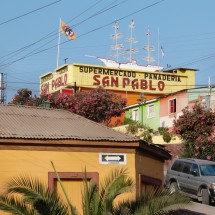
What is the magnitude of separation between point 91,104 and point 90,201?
103ft

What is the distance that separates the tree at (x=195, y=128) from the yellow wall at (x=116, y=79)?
25.0 m

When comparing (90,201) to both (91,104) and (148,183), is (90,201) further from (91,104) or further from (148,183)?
(91,104)

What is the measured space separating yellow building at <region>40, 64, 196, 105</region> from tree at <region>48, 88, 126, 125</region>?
13047mm

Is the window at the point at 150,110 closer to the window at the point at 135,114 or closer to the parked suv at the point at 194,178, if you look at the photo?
the window at the point at 135,114

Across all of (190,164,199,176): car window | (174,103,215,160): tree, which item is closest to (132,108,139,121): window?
(174,103,215,160): tree

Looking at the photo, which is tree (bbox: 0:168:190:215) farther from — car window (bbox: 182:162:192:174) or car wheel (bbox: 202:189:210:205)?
car window (bbox: 182:162:192:174)

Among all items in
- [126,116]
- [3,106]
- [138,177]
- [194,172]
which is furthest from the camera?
[126,116]

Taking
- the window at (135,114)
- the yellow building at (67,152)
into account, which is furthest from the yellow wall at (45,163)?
the window at (135,114)

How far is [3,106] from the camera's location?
1877 centimetres

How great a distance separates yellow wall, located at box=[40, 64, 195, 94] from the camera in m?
61.2

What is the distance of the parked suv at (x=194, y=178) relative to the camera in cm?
2580

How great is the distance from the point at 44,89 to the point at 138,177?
51080 mm

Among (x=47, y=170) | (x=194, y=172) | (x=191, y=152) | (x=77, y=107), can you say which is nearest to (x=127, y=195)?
(x=47, y=170)

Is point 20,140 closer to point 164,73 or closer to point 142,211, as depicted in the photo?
point 142,211
